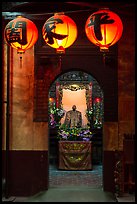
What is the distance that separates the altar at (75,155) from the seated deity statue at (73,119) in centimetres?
444

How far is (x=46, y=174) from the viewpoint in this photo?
11109mm

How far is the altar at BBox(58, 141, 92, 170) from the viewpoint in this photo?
1535 centimetres

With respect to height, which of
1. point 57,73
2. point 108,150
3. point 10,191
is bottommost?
point 10,191

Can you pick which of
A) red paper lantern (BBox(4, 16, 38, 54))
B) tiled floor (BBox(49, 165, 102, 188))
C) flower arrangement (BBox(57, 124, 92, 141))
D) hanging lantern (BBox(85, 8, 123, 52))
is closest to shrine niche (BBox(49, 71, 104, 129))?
flower arrangement (BBox(57, 124, 92, 141))

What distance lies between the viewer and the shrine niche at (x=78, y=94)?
66.0 ft

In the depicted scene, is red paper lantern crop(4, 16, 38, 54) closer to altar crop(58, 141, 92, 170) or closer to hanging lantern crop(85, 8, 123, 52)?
hanging lantern crop(85, 8, 123, 52)

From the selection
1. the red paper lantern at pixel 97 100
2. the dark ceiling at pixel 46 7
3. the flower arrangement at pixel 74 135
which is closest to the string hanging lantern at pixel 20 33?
the dark ceiling at pixel 46 7

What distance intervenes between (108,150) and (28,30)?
188 inches

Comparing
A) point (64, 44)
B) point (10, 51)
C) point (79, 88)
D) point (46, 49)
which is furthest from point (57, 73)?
point (79, 88)

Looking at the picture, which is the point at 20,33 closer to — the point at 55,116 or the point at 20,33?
the point at 20,33

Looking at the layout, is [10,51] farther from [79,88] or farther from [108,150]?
[79,88]

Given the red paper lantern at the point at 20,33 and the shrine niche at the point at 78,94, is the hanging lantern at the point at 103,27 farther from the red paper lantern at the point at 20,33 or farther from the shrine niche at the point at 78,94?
the shrine niche at the point at 78,94

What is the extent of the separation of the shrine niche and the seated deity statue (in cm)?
31

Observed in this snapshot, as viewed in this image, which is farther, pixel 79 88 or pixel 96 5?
pixel 79 88
